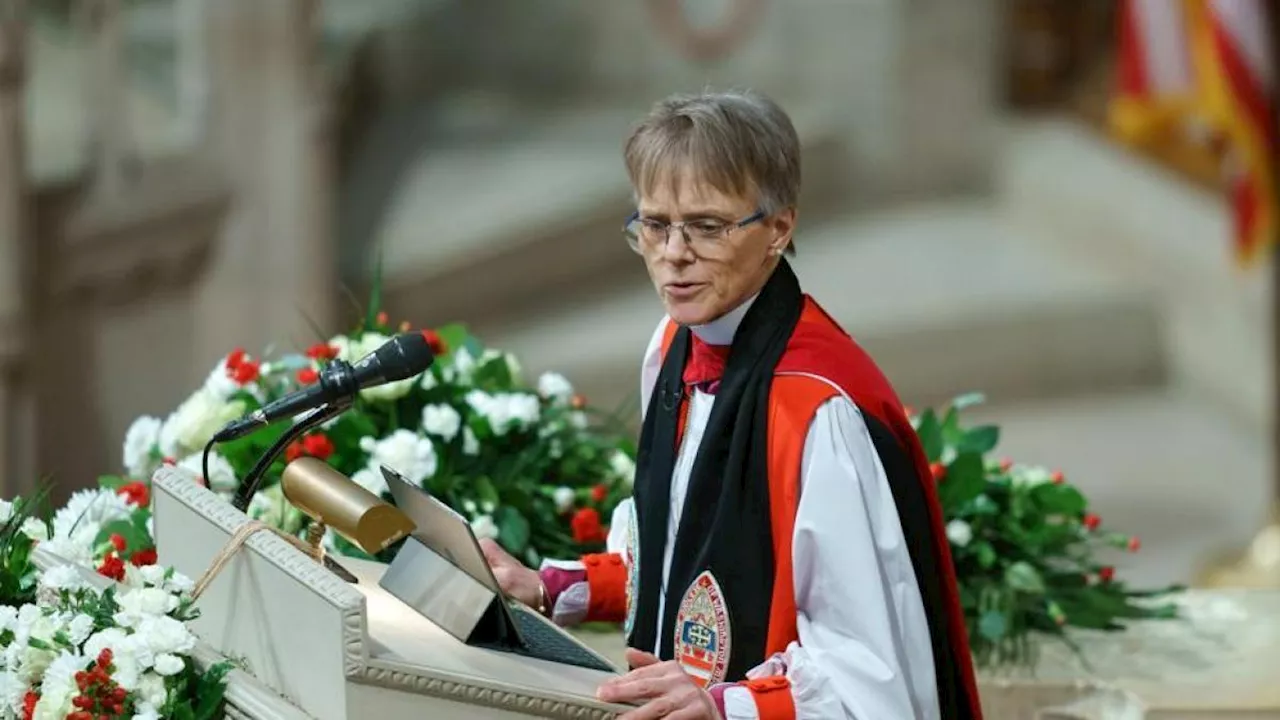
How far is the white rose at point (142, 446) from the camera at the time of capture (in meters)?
3.81

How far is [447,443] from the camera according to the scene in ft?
12.8

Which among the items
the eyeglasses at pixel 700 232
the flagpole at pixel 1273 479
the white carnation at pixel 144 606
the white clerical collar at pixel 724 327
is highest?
the eyeglasses at pixel 700 232

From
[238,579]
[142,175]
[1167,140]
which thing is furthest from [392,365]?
[1167,140]

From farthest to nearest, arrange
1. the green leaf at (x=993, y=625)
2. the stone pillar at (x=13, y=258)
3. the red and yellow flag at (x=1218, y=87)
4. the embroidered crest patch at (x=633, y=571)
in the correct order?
the red and yellow flag at (x=1218, y=87) < the stone pillar at (x=13, y=258) < the green leaf at (x=993, y=625) < the embroidered crest patch at (x=633, y=571)

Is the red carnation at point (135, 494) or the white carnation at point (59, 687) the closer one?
the white carnation at point (59, 687)

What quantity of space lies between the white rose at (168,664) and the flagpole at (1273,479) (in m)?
3.42

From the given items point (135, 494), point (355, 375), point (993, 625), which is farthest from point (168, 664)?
point (993, 625)

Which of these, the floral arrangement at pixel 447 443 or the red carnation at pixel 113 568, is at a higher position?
the red carnation at pixel 113 568

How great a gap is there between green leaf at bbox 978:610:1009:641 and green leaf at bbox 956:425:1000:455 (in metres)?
0.31

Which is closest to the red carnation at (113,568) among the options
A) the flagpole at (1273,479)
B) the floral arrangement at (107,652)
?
the floral arrangement at (107,652)

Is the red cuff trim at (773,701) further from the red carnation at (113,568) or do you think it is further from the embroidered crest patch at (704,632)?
the red carnation at (113,568)

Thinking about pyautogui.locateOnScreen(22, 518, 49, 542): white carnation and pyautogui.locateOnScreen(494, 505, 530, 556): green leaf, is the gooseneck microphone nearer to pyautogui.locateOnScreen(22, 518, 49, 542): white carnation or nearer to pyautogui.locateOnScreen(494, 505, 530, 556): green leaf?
pyautogui.locateOnScreen(22, 518, 49, 542): white carnation

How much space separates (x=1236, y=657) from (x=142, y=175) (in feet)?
13.7

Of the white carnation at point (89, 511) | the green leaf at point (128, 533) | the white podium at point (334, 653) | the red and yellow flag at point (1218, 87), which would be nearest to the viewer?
the white podium at point (334, 653)
